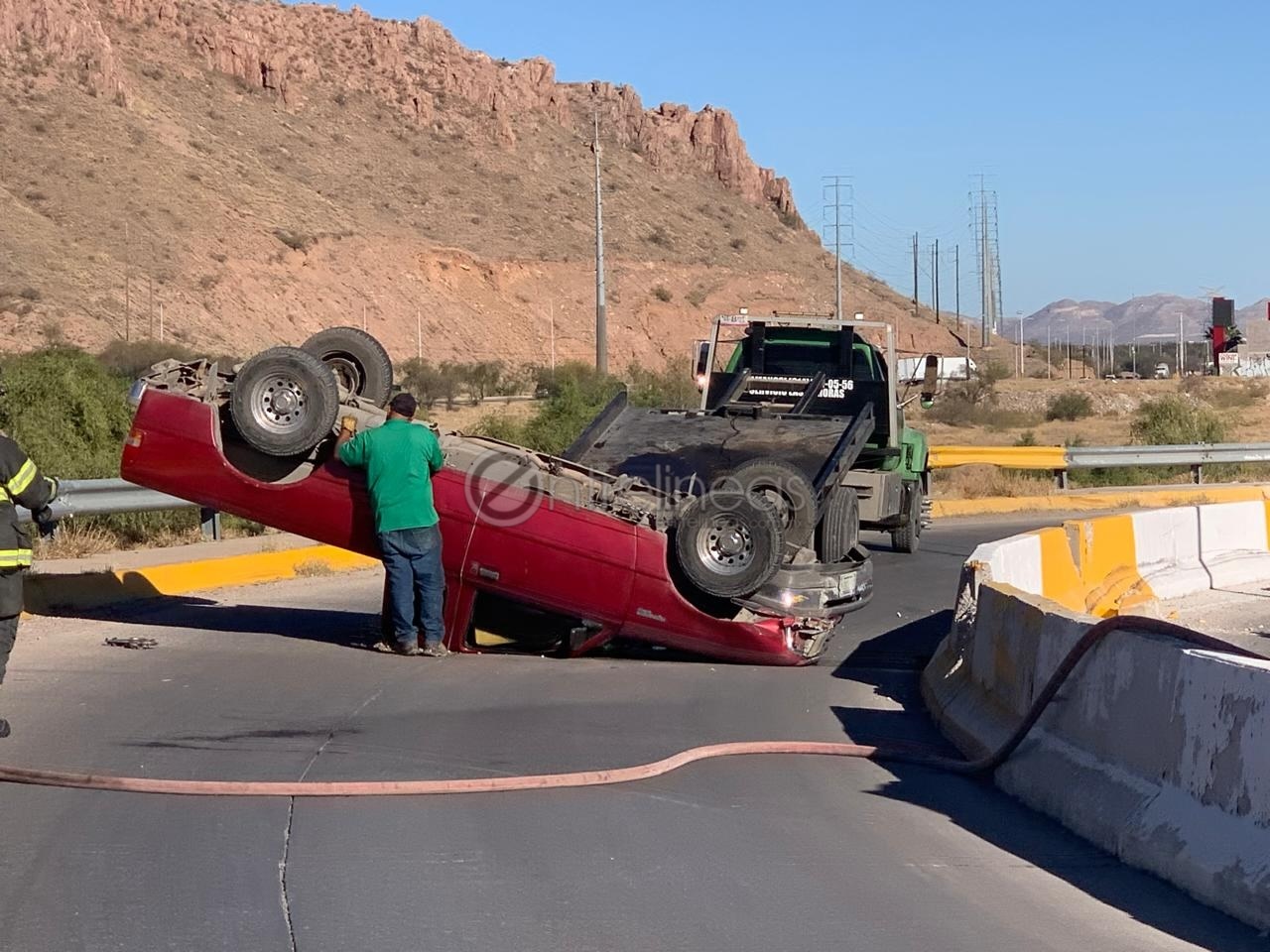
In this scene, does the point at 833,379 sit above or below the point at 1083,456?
above

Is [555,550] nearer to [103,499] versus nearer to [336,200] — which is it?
[103,499]

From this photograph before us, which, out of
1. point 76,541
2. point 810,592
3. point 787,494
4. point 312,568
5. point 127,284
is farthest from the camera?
point 127,284

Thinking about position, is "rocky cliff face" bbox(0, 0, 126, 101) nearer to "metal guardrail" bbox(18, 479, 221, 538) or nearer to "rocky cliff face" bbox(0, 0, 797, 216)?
"rocky cliff face" bbox(0, 0, 797, 216)

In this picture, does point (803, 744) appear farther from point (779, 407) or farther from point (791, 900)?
point (779, 407)

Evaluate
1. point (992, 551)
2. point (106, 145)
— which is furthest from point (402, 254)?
point (992, 551)

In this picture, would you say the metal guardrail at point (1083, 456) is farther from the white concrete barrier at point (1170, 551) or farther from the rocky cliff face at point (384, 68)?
the rocky cliff face at point (384, 68)

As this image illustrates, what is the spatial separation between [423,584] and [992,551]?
3.79 metres

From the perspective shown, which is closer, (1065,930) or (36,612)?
(1065,930)

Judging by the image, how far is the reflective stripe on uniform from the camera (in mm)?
8297

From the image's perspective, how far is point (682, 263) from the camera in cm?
9088

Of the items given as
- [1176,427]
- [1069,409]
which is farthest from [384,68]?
[1176,427]

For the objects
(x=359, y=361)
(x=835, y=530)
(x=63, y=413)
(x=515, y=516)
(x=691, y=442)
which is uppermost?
(x=359, y=361)

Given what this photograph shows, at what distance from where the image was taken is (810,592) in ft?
36.8

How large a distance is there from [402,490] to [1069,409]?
49478 millimetres
